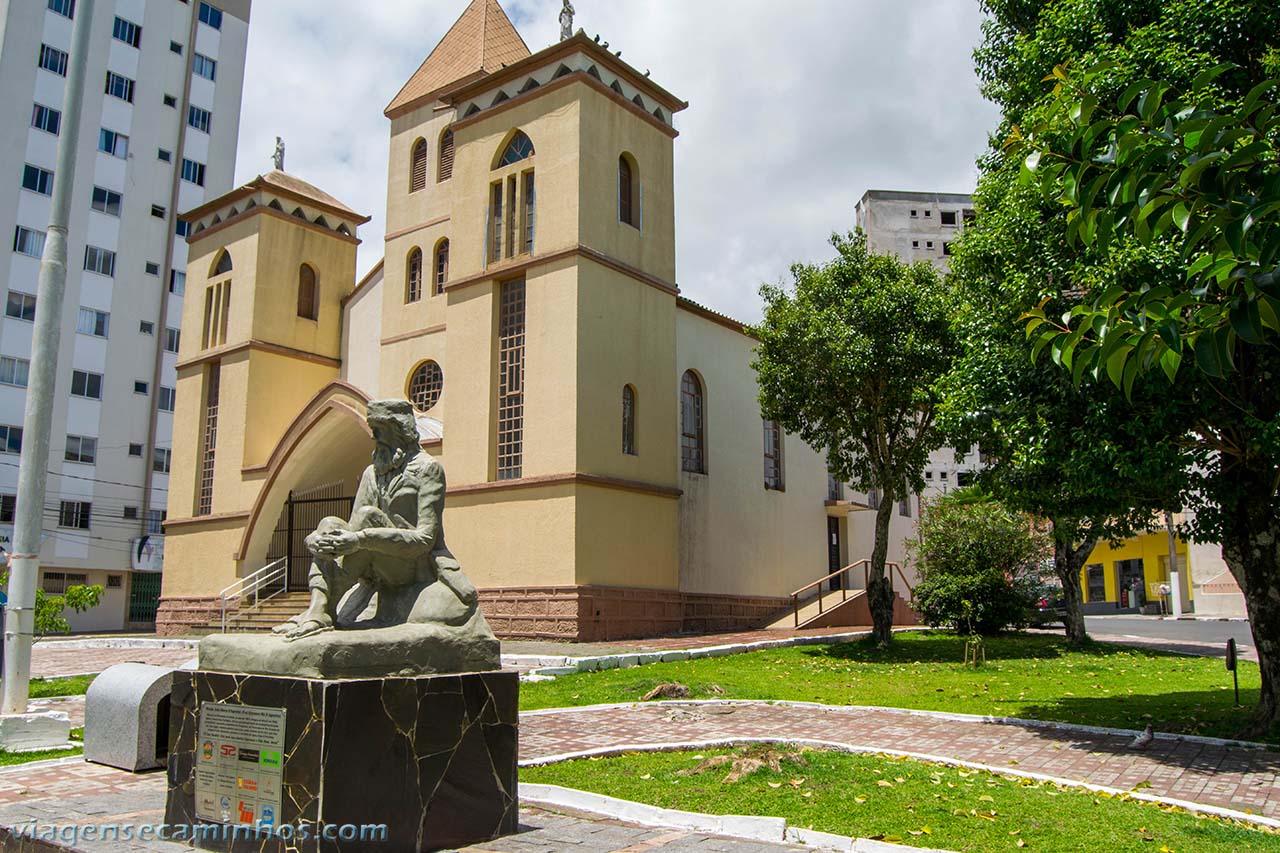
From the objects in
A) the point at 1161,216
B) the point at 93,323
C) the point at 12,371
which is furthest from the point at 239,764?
the point at 93,323

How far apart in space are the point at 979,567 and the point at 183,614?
62.8ft

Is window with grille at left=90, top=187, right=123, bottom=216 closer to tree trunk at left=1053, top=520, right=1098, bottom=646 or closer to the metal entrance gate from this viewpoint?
the metal entrance gate

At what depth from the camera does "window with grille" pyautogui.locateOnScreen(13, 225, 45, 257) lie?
35312 millimetres

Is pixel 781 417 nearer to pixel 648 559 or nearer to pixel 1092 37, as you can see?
pixel 648 559

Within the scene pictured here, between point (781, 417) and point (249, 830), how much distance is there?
1384 centimetres

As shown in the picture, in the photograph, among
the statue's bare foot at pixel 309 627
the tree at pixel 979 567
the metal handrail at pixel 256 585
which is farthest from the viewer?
the metal handrail at pixel 256 585

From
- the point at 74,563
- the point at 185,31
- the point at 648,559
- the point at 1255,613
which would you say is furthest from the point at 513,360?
the point at 185,31

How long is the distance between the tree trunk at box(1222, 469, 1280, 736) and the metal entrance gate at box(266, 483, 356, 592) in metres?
19.1

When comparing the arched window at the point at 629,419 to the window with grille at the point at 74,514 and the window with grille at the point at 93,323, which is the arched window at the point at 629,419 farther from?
the window with grille at the point at 93,323

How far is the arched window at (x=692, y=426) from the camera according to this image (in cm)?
2167

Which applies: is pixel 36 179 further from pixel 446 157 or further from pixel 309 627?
pixel 309 627

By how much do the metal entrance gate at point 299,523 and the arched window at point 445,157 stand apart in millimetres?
8116

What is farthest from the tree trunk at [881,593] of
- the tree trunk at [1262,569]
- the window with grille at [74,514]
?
the window with grille at [74,514]

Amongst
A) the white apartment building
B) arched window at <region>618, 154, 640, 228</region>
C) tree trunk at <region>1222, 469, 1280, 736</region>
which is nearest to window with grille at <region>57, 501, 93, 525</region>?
the white apartment building
